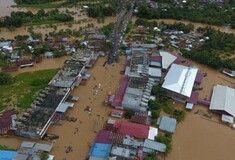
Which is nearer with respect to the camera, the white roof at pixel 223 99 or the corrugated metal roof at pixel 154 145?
the corrugated metal roof at pixel 154 145

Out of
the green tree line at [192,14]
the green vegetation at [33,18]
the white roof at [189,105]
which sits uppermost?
the green tree line at [192,14]

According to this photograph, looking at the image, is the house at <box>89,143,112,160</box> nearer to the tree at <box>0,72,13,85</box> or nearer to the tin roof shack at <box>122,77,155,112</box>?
the tin roof shack at <box>122,77,155,112</box>

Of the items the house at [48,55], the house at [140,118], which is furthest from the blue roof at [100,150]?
the house at [48,55]

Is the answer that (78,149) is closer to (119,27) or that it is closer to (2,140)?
(2,140)

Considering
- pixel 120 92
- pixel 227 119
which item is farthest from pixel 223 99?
pixel 120 92

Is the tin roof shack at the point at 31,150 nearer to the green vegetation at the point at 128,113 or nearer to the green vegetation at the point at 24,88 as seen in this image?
the green vegetation at the point at 24,88

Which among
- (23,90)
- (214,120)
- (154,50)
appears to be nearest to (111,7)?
(154,50)

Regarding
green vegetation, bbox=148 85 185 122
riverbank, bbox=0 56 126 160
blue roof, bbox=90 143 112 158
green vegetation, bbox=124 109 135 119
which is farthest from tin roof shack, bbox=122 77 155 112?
blue roof, bbox=90 143 112 158

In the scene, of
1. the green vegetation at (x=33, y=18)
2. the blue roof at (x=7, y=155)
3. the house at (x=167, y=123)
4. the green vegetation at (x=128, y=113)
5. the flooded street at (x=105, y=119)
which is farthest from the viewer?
the green vegetation at (x=33, y=18)
